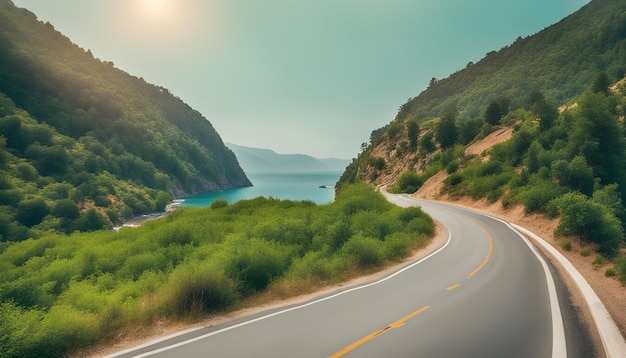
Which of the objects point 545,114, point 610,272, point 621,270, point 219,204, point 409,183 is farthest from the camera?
point 409,183

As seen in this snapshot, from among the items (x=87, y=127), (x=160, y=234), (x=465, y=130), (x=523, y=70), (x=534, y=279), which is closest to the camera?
(x=534, y=279)

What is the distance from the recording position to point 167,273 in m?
11.7

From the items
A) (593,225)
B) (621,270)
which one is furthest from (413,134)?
(621,270)

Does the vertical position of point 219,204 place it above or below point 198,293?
below

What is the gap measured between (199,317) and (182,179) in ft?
519

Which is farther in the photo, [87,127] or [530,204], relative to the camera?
[87,127]

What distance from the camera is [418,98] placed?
18912 centimetres

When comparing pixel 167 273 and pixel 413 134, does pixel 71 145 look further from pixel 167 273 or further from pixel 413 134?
pixel 167 273

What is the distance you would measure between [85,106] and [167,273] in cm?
14756

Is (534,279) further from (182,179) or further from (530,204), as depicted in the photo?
(182,179)

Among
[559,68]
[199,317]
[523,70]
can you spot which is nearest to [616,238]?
[199,317]

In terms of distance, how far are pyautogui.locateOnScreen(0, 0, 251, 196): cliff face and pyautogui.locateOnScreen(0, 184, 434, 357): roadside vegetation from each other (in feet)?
313

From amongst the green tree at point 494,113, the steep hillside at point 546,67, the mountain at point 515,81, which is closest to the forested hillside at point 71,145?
the mountain at point 515,81

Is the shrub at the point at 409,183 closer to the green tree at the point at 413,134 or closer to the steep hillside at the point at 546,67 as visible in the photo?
the green tree at the point at 413,134
